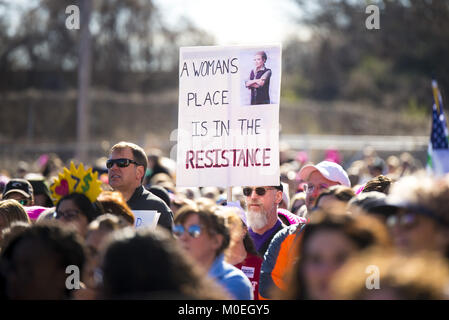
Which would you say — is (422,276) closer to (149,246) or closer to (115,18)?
(149,246)

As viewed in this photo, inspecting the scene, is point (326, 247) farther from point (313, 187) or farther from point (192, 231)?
point (313, 187)

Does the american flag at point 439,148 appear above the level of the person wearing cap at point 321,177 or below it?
above

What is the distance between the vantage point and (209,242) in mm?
4445

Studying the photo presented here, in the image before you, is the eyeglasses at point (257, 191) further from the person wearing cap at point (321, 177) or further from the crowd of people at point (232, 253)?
the crowd of people at point (232, 253)

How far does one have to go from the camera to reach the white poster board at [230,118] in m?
6.64

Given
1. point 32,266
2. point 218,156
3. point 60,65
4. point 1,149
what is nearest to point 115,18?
point 60,65

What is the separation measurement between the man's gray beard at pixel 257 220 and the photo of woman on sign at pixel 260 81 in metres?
0.97

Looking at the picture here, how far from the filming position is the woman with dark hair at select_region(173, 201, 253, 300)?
4371 millimetres

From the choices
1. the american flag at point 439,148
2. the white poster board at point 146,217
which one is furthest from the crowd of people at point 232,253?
the american flag at point 439,148

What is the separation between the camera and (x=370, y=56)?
34.7 meters

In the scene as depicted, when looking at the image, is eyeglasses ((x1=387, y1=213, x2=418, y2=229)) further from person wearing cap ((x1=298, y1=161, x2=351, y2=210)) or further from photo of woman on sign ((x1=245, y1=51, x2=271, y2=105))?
photo of woman on sign ((x1=245, y1=51, x2=271, y2=105))

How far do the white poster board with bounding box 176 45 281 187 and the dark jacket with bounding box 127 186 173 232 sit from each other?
15.4 inches

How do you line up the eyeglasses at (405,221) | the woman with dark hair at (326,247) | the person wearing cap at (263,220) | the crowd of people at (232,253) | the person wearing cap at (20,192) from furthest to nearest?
the person wearing cap at (20,192), the person wearing cap at (263,220), the eyeglasses at (405,221), the woman with dark hair at (326,247), the crowd of people at (232,253)
